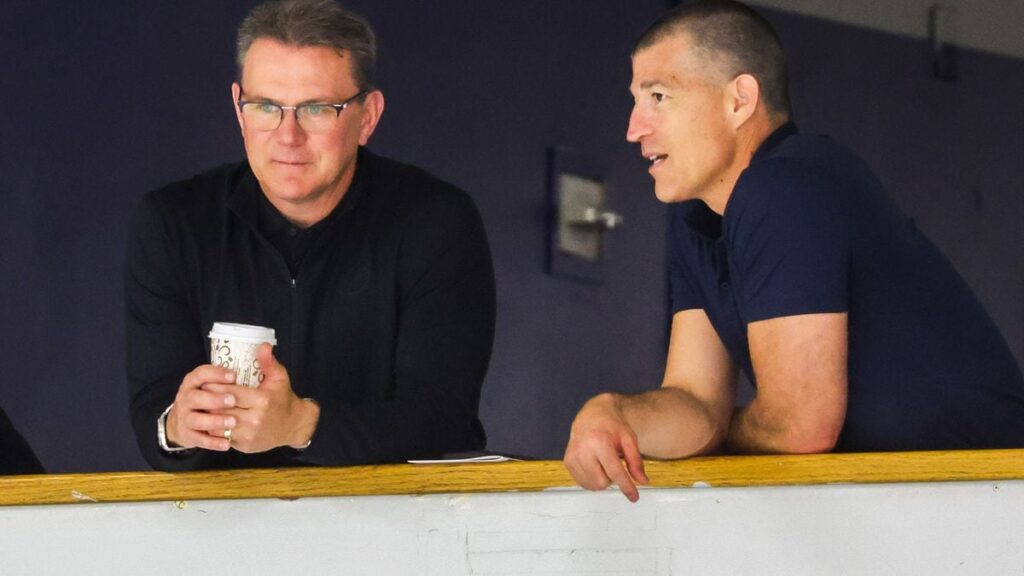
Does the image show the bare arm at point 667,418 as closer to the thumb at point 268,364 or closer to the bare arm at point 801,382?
the bare arm at point 801,382

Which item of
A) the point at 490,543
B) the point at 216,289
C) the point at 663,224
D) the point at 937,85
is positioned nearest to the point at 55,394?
the point at 216,289

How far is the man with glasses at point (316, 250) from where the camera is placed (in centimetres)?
222

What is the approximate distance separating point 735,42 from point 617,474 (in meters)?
0.84

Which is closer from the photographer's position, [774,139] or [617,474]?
[617,474]

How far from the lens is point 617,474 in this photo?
59.7 inches

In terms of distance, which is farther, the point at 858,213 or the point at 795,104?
the point at 795,104

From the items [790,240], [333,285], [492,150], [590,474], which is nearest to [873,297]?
[790,240]

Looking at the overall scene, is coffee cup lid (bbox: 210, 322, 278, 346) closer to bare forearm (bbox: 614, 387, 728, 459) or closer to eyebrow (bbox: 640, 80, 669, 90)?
bare forearm (bbox: 614, 387, 728, 459)

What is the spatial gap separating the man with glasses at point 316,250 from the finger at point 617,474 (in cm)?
64

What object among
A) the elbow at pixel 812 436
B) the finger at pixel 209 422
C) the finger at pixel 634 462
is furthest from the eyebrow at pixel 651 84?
the finger at pixel 209 422

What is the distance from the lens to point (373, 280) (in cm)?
229

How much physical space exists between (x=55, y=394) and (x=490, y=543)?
1.64 m

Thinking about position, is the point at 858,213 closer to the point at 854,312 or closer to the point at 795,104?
the point at 854,312

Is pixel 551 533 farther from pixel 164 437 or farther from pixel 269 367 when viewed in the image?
pixel 164 437
